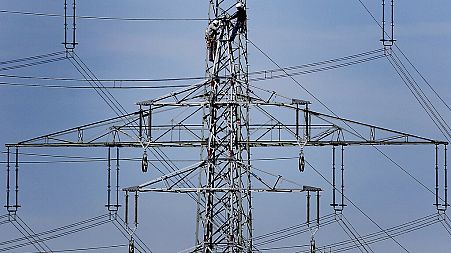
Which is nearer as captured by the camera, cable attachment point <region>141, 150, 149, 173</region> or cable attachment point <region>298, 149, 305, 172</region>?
cable attachment point <region>141, 150, 149, 173</region>

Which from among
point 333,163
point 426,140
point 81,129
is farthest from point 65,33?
point 426,140

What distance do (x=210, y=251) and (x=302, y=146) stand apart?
20.2ft

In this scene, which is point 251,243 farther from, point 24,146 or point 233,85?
point 24,146

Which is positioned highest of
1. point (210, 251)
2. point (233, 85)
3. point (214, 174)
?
point (233, 85)

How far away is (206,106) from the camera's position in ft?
183

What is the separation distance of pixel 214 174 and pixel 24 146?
8.77 metres

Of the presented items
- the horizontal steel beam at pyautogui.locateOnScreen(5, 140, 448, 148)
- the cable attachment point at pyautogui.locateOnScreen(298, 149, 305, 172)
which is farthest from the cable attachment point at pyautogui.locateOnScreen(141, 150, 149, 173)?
the cable attachment point at pyautogui.locateOnScreen(298, 149, 305, 172)

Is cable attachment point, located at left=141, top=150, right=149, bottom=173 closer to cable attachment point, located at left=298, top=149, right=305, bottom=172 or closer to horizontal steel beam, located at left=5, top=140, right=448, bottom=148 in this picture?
horizontal steel beam, located at left=5, top=140, right=448, bottom=148

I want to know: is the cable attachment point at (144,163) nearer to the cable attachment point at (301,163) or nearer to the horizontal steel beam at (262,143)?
the horizontal steel beam at (262,143)

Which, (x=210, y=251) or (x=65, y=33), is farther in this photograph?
(x=65, y=33)

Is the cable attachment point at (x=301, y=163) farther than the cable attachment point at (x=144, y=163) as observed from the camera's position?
Yes

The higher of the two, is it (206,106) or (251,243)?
(206,106)

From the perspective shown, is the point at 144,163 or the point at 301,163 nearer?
the point at 144,163


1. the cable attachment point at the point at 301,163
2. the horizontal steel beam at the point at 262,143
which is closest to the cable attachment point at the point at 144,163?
the horizontal steel beam at the point at 262,143
